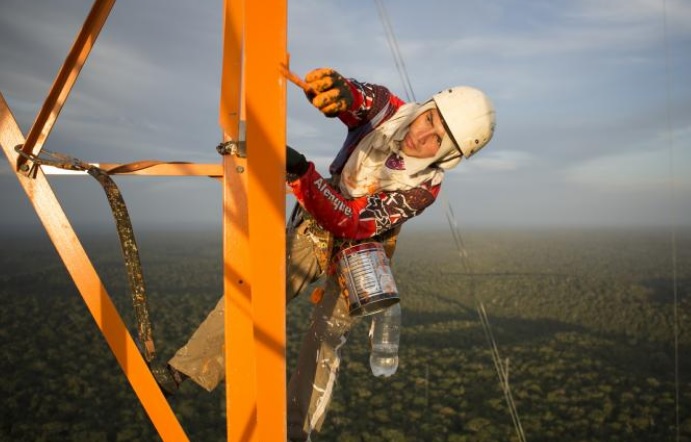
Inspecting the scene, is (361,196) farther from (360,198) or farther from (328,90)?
(328,90)

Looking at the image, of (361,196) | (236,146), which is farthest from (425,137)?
(236,146)

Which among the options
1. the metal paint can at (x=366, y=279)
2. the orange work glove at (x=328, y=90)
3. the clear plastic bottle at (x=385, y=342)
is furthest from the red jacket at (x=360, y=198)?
the clear plastic bottle at (x=385, y=342)

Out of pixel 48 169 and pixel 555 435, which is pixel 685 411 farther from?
pixel 48 169

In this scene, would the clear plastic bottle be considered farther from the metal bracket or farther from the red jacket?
the metal bracket

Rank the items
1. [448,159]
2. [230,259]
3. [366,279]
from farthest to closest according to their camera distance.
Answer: [448,159] → [366,279] → [230,259]

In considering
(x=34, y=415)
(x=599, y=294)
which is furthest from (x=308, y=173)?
(x=599, y=294)

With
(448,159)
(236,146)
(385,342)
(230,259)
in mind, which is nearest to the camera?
(236,146)
